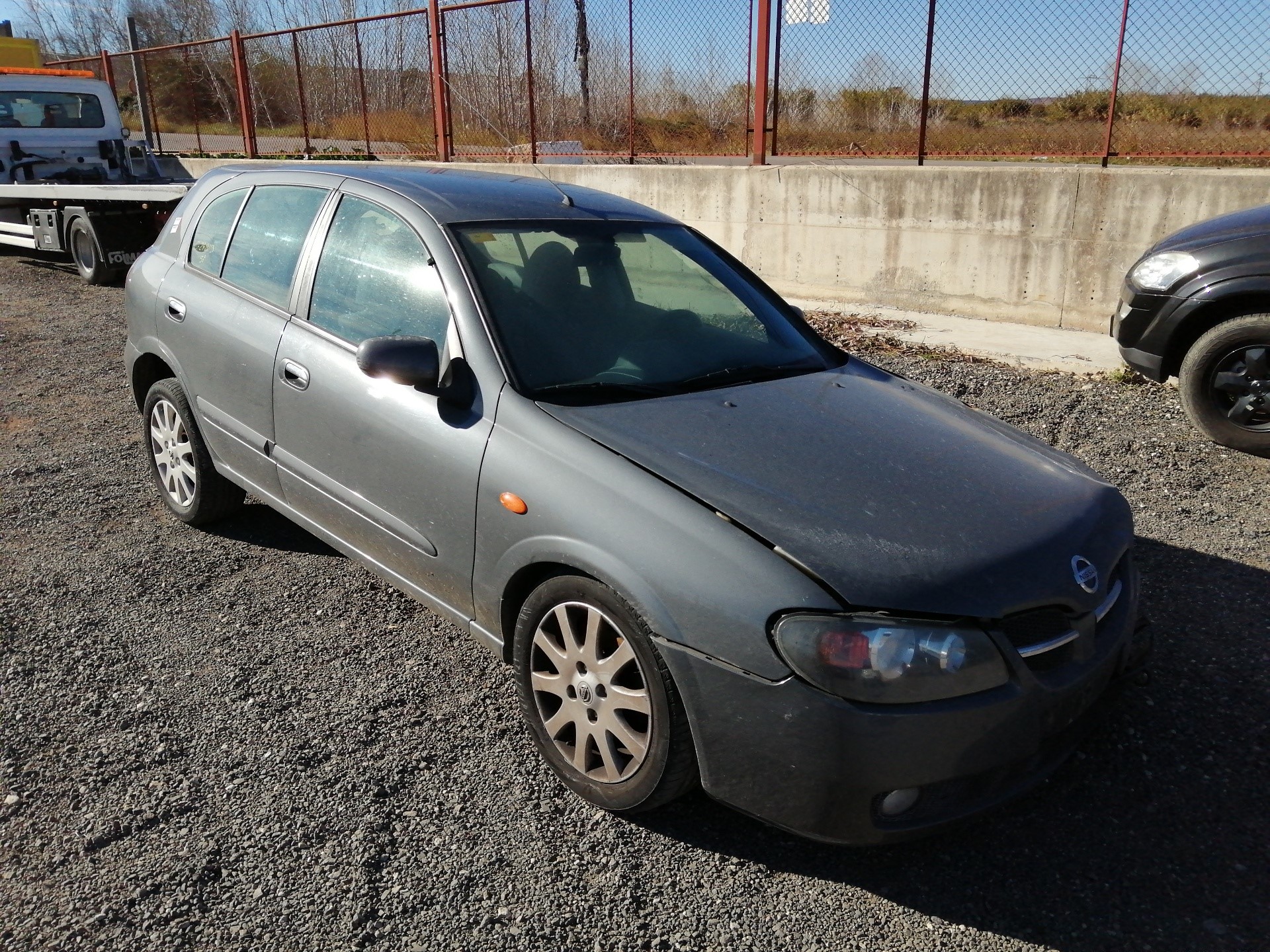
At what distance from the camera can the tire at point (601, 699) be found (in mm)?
2543

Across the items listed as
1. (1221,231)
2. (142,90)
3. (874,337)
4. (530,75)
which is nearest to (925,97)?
(874,337)

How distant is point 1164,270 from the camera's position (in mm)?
5766

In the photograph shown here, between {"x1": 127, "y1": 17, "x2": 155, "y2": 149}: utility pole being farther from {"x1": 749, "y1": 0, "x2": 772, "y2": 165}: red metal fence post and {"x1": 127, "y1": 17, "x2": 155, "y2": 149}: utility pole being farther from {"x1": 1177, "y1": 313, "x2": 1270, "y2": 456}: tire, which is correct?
{"x1": 1177, "y1": 313, "x2": 1270, "y2": 456}: tire

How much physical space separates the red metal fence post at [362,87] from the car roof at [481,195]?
1256 cm

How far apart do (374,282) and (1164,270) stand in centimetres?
463

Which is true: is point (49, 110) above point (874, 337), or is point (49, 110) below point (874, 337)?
above

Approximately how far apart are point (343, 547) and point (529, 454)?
119 centimetres

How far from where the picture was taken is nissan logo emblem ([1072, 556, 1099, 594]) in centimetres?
262

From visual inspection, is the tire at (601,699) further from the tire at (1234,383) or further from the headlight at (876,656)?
the tire at (1234,383)

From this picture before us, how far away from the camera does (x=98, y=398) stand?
278 inches

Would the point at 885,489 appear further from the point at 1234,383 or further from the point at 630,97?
the point at 630,97

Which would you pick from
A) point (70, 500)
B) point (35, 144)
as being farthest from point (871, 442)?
→ point (35, 144)

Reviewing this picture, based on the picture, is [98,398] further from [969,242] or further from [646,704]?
[969,242]

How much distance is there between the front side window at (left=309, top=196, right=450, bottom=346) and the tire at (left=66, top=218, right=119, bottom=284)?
32.8 ft
